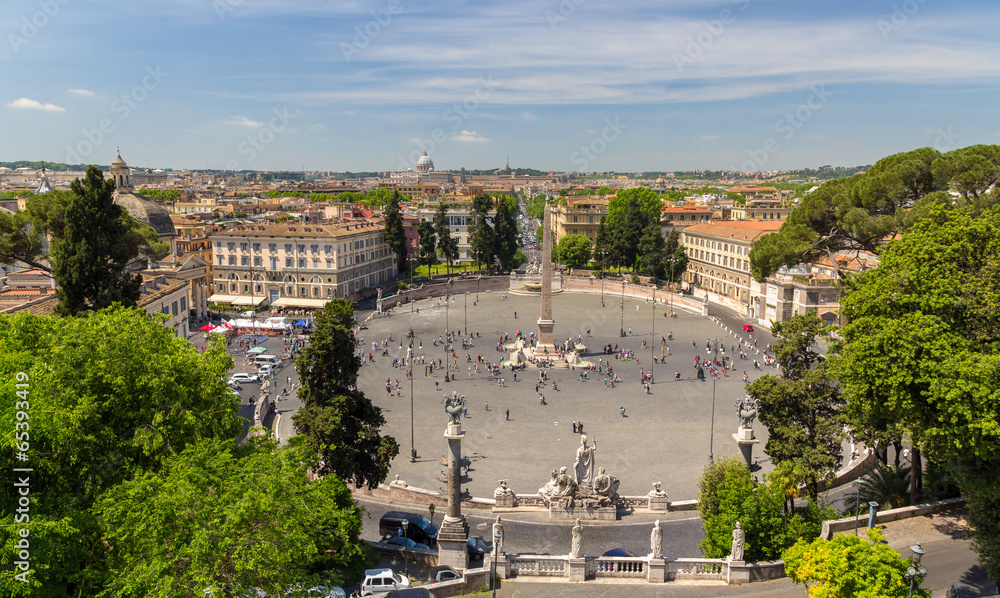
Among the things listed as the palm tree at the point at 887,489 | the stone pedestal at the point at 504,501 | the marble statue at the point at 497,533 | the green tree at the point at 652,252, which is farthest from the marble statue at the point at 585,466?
the green tree at the point at 652,252

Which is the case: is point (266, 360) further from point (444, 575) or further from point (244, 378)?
point (444, 575)

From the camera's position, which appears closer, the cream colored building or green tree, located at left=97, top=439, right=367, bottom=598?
green tree, located at left=97, top=439, right=367, bottom=598

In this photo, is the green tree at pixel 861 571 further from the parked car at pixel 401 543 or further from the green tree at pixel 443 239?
the green tree at pixel 443 239

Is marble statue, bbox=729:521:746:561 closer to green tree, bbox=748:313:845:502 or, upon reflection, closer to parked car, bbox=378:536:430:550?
green tree, bbox=748:313:845:502

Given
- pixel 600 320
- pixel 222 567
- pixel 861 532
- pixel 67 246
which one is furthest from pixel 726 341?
pixel 222 567

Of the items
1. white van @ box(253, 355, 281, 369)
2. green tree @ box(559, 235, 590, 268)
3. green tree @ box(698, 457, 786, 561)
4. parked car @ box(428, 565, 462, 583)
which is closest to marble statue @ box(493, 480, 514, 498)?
parked car @ box(428, 565, 462, 583)
